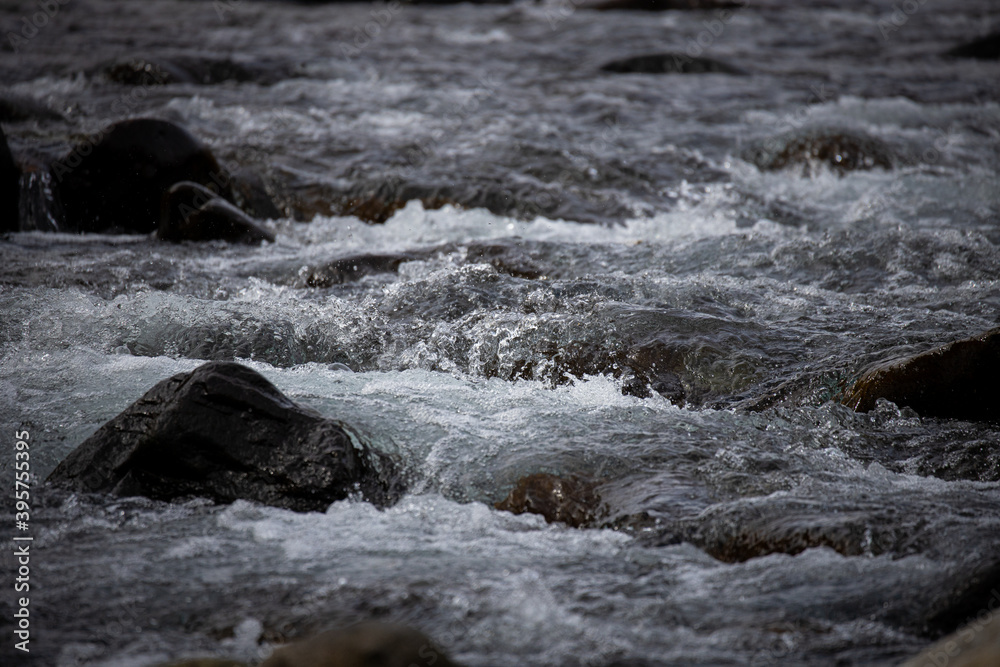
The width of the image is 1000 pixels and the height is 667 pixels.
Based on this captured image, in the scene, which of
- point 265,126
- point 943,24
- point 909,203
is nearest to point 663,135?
point 909,203

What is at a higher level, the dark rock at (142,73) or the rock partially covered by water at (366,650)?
the dark rock at (142,73)

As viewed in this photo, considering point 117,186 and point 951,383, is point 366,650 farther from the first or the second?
point 117,186

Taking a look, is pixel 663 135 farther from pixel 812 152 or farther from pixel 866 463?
pixel 866 463

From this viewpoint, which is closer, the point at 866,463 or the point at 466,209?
the point at 866,463

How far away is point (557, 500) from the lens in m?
3.27

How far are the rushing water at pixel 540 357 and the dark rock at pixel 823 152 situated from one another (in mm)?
150

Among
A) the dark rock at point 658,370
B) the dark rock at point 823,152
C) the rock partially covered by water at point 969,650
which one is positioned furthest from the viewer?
the dark rock at point 823,152

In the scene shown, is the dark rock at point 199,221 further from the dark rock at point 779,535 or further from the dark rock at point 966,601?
the dark rock at point 966,601

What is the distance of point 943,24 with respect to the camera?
47.0ft

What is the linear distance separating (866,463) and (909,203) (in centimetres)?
387

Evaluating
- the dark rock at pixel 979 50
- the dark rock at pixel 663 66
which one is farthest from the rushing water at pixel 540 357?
the dark rock at pixel 979 50

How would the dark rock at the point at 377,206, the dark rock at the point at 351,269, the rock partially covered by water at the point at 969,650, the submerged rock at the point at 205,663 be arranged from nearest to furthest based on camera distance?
1. the rock partially covered by water at the point at 969,650
2. the submerged rock at the point at 205,663
3. the dark rock at the point at 351,269
4. the dark rock at the point at 377,206

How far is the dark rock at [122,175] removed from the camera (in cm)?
633

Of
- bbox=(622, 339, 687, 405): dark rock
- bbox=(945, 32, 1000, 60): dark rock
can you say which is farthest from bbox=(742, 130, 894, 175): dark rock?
bbox=(945, 32, 1000, 60): dark rock
